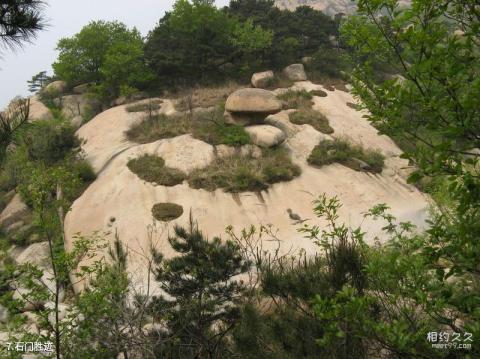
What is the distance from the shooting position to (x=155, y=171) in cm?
1717

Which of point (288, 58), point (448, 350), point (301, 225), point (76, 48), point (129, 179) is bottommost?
point (301, 225)

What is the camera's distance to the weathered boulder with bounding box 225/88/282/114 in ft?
65.6

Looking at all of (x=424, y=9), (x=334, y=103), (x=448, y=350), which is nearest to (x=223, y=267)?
(x=448, y=350)

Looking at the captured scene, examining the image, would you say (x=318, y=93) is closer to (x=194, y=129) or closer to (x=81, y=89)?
(x=194, y=129)

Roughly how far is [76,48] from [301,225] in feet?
90.2

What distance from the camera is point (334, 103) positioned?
25844 millimetres

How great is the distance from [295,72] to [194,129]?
12968 millimetres

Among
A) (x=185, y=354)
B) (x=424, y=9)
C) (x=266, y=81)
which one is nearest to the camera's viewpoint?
(x=424, y=9)

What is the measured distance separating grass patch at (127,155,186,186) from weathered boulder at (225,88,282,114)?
5.24 metres

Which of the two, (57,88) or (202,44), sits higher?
(202,44)

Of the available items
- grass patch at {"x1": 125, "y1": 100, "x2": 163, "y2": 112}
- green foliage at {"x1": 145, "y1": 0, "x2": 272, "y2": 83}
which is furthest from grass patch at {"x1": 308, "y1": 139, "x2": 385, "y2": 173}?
green foliage at {"x1": 145, "y1": 0, "x2": 272, "y2": 83}

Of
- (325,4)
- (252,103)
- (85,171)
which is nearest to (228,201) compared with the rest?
(252,103)

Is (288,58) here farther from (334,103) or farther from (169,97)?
(169,97)

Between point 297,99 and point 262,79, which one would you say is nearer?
point 297,99
